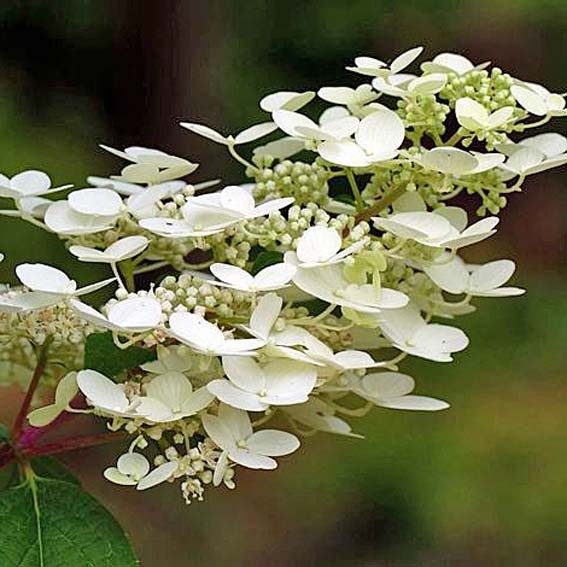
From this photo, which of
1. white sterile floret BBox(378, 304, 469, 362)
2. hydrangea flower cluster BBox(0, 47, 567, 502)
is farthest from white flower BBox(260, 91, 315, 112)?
white sterile floret BBox(378, 304, 469, 362)

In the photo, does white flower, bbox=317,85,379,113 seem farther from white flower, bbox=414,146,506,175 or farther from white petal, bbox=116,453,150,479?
white petal, bbox=116,453,150,479

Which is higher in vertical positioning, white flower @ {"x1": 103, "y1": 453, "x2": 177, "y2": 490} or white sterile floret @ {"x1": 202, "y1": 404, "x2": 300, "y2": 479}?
white sterile floret @ {"x1": 202, "y1": 404, "x2": 300, "y2": 479}

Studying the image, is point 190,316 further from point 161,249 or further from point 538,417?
point 538,417

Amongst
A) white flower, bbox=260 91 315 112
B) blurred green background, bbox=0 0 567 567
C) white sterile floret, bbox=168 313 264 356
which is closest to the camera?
white sterile floret, bbox=168 313 264 356

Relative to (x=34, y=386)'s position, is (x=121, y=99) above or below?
below

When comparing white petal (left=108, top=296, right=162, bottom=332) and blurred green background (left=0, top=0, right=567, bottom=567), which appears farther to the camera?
blurred green background (left=0, top=0, right=567, bottom=567)

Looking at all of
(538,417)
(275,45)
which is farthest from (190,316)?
(275,45)

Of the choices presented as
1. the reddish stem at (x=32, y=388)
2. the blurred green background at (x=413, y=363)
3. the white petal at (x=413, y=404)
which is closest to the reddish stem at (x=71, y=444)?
the reddish stem at (x=32, y=388)
